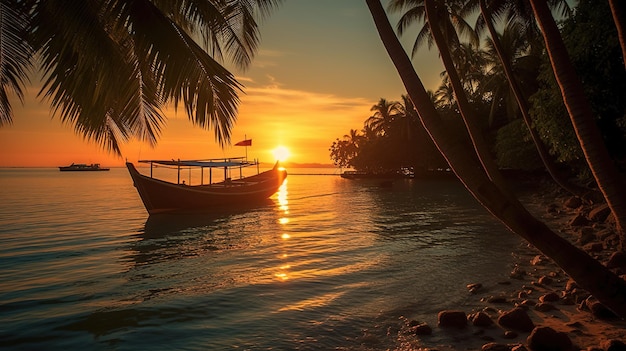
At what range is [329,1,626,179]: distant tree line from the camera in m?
11.9

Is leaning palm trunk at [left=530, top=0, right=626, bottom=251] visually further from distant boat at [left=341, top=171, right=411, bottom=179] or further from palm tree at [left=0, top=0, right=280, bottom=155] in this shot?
distant boat at [left=341, top=171, right=411, bottom=179]

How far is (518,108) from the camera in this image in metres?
30.5

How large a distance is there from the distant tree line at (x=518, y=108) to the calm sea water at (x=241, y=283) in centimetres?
427

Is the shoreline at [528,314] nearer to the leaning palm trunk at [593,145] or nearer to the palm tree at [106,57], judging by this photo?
the leaning palm trunk at [593,145]

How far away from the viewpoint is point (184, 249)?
1323 centimetres

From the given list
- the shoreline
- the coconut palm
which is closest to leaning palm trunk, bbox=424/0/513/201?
the coconut palm

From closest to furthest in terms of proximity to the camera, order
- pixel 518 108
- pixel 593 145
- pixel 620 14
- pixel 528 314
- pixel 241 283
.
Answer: pixel 593 145, pixel 620 14, pixel 528 314, pixel 241 283, pixel 518 108

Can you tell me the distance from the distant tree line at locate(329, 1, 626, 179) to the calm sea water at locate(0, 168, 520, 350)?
4.27 metres

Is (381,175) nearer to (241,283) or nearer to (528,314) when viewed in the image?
(241,283)

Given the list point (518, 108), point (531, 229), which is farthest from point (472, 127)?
point (518, 108)

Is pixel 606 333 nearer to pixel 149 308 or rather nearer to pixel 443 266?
pixel 443 266

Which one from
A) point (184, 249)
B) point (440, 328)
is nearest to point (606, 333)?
point (440, 328)

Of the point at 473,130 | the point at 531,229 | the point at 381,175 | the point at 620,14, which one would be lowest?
the point at 381,175

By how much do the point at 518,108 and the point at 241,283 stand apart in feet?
94.5
